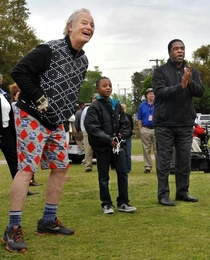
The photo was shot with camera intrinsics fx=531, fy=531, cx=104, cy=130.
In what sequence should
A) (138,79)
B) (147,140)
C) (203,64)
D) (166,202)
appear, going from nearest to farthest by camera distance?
(166,202) → (147,140) → (203,64) → (138,79)

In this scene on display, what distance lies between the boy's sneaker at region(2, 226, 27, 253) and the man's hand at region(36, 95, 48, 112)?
3.59ft

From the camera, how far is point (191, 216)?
5984 millimetres

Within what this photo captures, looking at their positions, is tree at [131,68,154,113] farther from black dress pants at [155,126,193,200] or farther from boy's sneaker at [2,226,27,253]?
boy's sneaker at [2,226,27,253]

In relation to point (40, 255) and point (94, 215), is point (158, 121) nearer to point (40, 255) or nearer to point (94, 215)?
point (94, 215)

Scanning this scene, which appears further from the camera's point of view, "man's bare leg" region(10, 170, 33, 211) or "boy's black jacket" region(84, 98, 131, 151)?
"boy's black jacket" region(84, 98, 131, 151)

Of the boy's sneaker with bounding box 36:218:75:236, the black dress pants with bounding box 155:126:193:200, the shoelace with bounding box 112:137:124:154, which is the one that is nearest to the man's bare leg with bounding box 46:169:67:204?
the boy's sneaker with bounding box 36:218:75:236

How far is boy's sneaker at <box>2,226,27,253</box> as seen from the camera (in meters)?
4.59

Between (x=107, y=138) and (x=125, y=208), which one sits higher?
(x=107, y=138)

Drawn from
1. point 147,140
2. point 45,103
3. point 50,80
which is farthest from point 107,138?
point 147,140

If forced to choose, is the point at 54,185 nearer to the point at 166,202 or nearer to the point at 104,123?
the point at 104,123

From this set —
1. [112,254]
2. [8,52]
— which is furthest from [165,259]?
[8,52]

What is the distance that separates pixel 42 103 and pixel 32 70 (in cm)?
33

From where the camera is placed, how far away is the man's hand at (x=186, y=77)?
21.5 ft

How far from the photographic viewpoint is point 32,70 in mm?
4793
